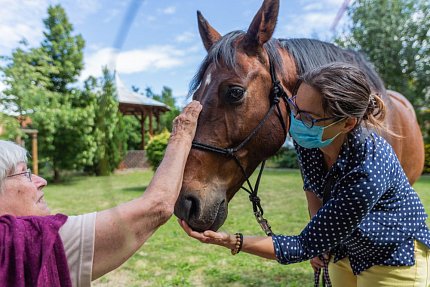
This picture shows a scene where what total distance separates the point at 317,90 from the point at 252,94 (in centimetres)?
50

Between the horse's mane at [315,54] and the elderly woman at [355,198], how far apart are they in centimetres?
52

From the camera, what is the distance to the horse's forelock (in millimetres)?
1847

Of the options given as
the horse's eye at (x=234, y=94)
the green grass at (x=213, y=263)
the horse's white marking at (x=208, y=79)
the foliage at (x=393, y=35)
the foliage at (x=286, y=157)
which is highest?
the foliage at (x=393, y=35)

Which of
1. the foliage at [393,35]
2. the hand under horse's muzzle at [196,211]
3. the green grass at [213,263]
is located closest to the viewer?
the hand under horse's muzzle at [196,211]

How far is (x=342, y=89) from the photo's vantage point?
4.55ft

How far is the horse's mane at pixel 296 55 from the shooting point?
1.86 m

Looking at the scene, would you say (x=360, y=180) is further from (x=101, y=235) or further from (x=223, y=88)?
(x=101, y=235)

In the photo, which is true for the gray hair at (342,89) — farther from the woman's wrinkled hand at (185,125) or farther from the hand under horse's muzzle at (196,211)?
the hand under horse's muzzle at (196,211)

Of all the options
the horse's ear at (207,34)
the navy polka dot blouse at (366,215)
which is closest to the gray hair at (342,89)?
the navy polka dot blouse at (366,215)

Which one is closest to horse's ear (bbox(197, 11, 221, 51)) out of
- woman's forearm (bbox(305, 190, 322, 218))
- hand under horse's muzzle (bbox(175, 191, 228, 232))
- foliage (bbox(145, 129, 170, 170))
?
foliage (bbox(145, 129, 170, 170))

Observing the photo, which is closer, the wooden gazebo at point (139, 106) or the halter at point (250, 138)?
the wooden gazebo at point (139, 106)

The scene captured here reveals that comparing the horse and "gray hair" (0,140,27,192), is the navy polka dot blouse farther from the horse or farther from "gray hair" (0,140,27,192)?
"gray hair" (0,140,27,192)

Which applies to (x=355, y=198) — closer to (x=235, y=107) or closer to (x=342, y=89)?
(x=342, y=89)

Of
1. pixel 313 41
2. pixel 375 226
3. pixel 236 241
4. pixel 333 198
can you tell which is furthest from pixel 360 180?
pixel 313 41
